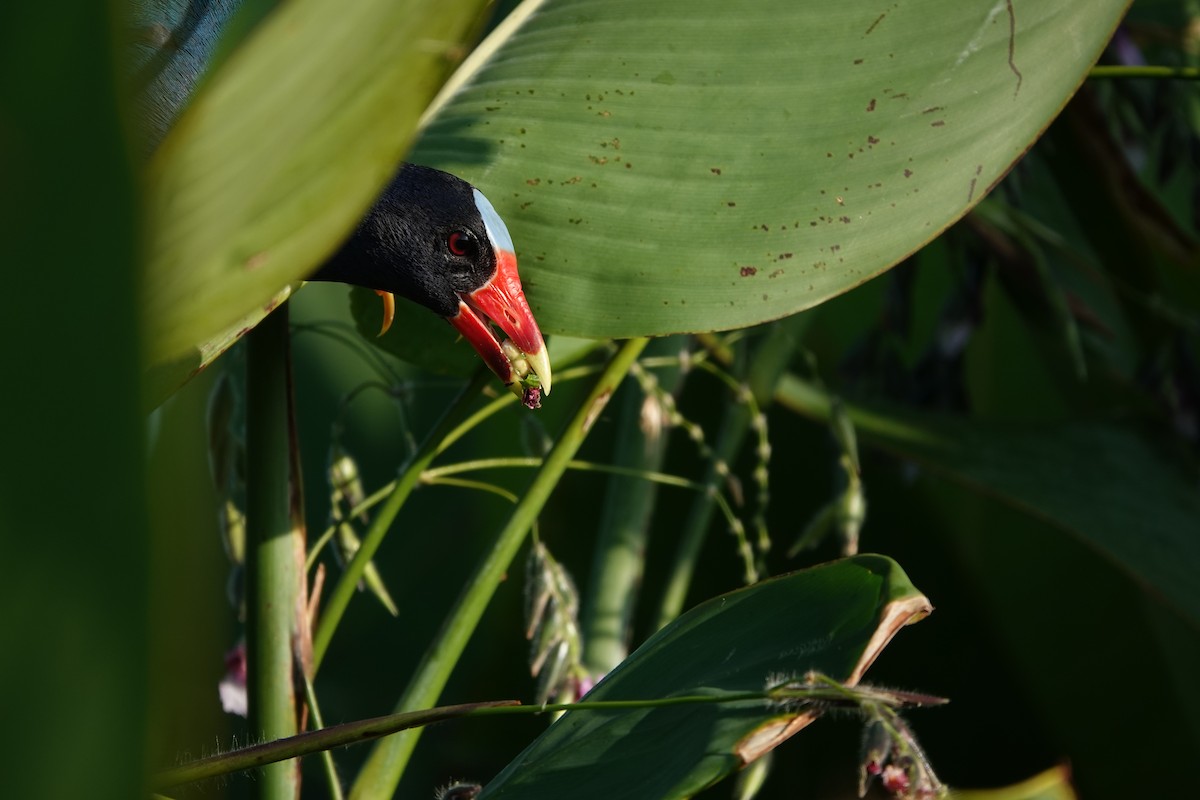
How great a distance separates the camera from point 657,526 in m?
1.15

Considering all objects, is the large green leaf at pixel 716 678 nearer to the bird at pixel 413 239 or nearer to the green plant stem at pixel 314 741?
the green plant stem at pixel 314 741

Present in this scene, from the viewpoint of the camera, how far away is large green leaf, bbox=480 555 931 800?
0.98 ft

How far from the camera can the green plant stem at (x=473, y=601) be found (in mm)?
430

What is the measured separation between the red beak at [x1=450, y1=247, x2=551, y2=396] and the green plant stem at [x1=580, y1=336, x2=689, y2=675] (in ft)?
0.57

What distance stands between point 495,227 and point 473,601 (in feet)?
0.53

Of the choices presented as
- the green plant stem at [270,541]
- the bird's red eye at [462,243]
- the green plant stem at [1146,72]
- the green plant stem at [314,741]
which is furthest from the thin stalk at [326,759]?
the green plant stem at [1146,72]

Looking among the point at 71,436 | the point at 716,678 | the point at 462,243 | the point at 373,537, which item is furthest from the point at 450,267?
the point at 71,436

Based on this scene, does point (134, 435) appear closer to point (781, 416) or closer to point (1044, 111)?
point (1044, 111)

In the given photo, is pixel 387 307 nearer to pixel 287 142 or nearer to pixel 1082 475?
pixel 287 142

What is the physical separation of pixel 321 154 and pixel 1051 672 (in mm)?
1146

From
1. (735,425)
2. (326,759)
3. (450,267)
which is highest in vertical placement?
(450,267)

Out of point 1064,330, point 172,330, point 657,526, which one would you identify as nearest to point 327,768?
point 172,330

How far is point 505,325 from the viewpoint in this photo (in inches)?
21.5

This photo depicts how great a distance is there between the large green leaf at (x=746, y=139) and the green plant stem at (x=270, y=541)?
112 mm
